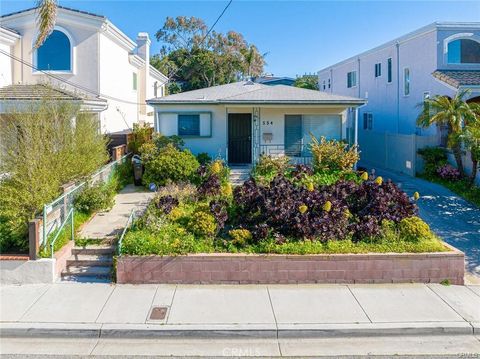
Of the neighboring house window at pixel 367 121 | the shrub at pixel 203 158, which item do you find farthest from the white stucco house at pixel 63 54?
the neighboring house window at pixel 367 121

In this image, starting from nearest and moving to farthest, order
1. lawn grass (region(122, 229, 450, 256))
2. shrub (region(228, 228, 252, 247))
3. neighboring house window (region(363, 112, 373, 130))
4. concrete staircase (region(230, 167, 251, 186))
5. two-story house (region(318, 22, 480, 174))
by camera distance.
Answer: lawn grass (region(122, 229, 450, 256)) → shrub (region(228, 228, 252, 247)) → concrete staircase (region(230, 167, 251, 186)) → two-story house (region(318, 22, 480, 174)) → neighboring house window (region(363, 112, 373, 130))

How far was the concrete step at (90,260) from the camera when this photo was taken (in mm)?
9508

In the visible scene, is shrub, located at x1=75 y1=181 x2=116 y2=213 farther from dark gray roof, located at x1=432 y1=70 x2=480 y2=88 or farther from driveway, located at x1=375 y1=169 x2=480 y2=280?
dark gray roof, located at x1=432 y1=70 x2=480 y2=88

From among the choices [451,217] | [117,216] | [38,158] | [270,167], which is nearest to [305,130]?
[270,167]

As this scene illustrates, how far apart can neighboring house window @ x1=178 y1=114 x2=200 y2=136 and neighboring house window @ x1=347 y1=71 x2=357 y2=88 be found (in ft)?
50.9

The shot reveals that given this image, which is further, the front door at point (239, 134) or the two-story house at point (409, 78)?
the two-story house at point (409, 78)

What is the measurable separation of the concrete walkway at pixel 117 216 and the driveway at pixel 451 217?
776 centimetres

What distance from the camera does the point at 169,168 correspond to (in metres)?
15.3

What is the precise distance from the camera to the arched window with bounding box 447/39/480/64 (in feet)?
69.7

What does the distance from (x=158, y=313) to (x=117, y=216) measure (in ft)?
16.8

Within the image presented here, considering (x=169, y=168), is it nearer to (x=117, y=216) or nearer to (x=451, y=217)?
(x=117, y=216)

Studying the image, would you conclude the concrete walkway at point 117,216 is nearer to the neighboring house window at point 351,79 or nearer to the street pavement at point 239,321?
the street pavement at point 239,321

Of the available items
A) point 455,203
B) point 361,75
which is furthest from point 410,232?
point 361,75

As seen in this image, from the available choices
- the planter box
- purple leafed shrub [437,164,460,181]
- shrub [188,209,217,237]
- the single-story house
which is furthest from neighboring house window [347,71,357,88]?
shrub [188,209,217,237]
